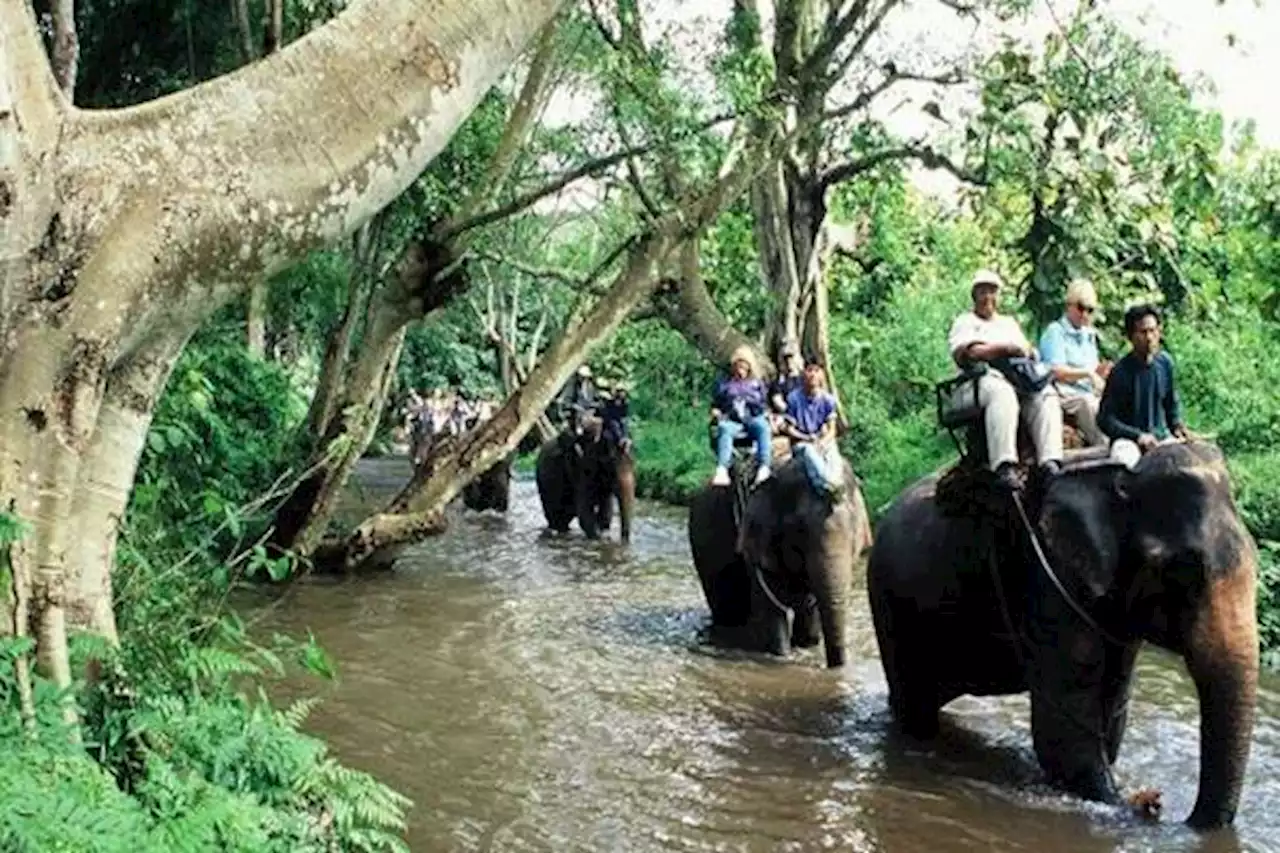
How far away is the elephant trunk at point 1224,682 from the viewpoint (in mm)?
6391

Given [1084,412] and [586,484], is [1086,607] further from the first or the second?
[586,484]

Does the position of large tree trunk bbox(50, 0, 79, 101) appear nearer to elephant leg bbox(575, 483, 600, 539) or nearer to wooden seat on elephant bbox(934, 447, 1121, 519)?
wooden seat on elephant bbox(934, 447, 1121, 519)

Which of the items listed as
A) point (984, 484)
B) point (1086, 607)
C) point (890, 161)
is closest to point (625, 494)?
point (890, 161)

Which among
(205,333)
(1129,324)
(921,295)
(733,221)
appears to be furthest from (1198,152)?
(733,221)

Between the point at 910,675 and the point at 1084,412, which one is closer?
the point at 1084,412

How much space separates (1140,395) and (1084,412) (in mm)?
968

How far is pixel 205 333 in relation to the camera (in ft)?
42.7

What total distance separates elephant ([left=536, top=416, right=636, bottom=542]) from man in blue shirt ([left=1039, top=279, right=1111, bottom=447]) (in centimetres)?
1118

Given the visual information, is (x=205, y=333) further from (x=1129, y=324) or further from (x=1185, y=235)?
(x=1185, y=235)

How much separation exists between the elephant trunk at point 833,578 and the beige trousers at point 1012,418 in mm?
3044

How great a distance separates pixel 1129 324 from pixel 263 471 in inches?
338

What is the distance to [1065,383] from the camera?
802 centimetres

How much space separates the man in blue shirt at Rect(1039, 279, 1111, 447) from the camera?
26.2 ft

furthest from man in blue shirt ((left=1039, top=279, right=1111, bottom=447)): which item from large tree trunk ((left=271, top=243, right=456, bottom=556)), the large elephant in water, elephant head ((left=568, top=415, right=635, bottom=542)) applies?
elephant head ((left=568, top=415, right=635, bottom=542))
